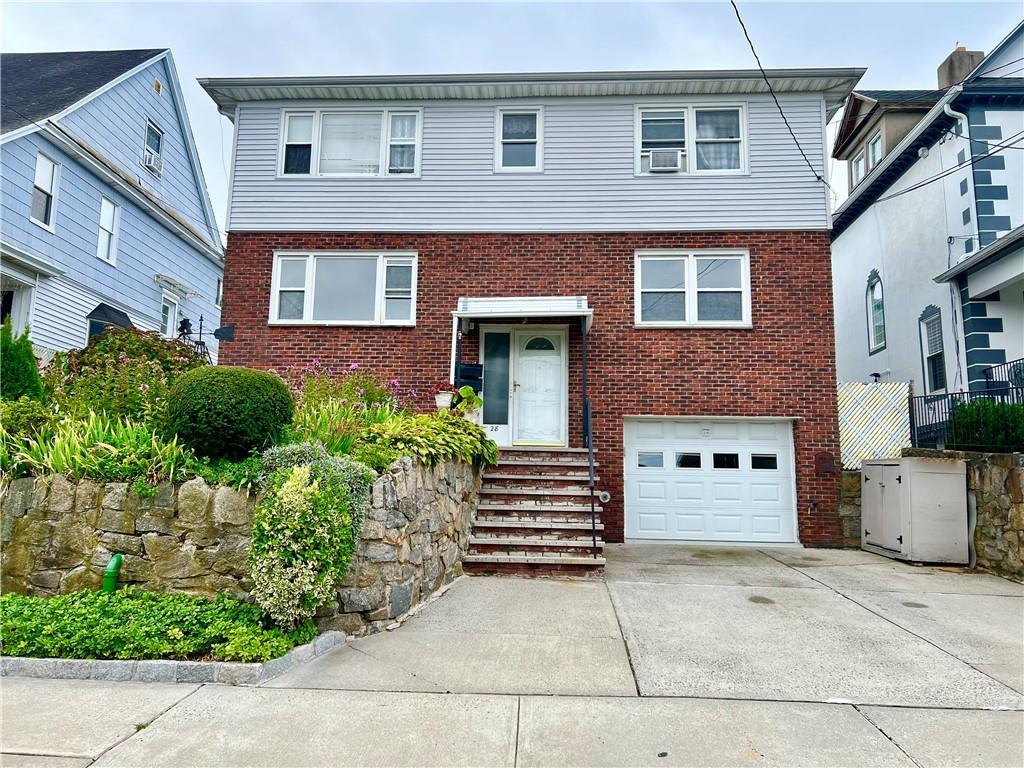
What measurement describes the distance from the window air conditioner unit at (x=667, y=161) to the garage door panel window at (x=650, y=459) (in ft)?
15.6

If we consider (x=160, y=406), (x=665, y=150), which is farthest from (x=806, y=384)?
(x=160, y=406)

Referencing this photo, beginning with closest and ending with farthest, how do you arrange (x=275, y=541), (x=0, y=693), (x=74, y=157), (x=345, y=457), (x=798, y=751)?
(x=798, y=751) < (x=0, y=693) < (x=275, y=541) < (x=345, y=457) < (x=74, y=157)

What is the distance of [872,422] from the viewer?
9.91 meters

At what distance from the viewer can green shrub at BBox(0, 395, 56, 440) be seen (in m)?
5.62

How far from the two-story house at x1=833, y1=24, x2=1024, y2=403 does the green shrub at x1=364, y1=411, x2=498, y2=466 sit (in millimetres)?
7935

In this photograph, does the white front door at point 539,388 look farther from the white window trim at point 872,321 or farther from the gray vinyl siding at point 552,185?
the white window trim at point 872,321

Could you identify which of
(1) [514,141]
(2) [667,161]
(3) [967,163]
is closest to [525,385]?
(1) [514,141]

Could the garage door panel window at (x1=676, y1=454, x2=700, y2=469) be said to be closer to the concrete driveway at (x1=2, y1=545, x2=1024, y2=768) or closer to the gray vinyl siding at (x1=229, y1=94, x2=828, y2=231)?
the gray vinyl siding at (x1=229, y1=94, x2=828, y2=231)

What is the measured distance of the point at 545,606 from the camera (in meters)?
5.75

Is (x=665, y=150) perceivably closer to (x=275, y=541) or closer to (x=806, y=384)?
(x=806, y=384)

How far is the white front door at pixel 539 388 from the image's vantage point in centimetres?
1006

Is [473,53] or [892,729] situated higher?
[473,53]

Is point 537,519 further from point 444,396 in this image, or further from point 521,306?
point 521,306

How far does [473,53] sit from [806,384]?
811 centimetres
